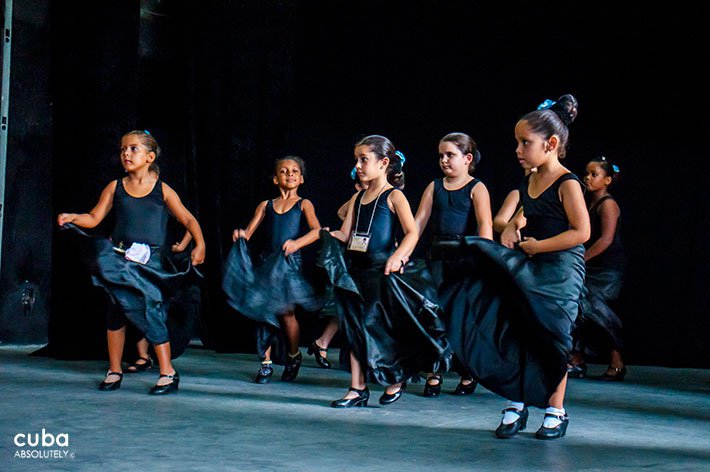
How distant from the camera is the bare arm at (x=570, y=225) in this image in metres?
3.74

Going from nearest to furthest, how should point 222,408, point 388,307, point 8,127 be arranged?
point 222,408, point 388,307, point 8,127

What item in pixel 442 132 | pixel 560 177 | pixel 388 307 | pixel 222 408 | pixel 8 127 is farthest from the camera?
pixel 442 132

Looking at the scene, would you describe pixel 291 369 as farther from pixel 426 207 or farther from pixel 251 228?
pixel 426 207

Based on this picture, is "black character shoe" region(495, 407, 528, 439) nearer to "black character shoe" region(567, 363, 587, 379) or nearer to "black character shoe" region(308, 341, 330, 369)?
"black character shoe" region(567, 363, 587, 379)

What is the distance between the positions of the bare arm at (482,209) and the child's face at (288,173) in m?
1.23

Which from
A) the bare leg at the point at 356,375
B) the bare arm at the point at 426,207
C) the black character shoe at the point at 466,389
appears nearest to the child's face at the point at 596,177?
the bare arm at the point at 426,207

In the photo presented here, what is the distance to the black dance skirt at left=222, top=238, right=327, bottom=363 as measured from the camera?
5633 millimetres

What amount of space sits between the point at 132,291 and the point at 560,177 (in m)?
2.24

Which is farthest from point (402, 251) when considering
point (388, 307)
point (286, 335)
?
point (286, 335)

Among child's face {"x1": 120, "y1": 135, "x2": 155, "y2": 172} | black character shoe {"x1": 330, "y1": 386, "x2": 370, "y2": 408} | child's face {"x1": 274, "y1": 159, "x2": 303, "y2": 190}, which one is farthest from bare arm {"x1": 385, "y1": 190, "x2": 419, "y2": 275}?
child's face {"x1": 120, "y1": 135, "x2": 155, "y2": 172}

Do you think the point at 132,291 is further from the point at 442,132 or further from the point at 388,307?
the point at 442,132

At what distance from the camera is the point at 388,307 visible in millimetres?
4699

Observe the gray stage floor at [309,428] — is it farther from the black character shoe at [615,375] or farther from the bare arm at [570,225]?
the bare arm at [570,225]

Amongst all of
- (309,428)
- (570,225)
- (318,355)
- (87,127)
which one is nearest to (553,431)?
(570,225)
